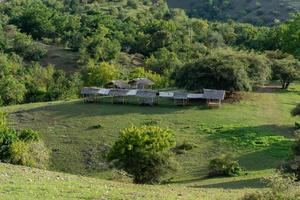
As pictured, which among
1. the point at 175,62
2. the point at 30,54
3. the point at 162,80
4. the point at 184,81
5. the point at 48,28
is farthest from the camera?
the point at 48,28

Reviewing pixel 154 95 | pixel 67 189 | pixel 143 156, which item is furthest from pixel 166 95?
pixel 67 189

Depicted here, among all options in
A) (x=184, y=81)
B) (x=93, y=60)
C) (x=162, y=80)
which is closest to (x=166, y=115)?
(x=184, y=81)

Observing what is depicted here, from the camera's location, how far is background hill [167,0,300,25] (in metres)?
151

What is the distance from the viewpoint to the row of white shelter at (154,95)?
5472cm

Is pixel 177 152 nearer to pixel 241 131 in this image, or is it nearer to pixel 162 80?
pixel 241 131

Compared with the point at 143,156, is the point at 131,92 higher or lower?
higher

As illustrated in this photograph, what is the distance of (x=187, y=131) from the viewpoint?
4788 cm

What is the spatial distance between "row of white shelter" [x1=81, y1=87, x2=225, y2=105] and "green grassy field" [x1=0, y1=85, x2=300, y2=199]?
1002mm

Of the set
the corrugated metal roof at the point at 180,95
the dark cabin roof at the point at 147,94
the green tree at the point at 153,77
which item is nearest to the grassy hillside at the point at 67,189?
the corrugated metal roof at the point at 180,95

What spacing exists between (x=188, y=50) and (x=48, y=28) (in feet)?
115

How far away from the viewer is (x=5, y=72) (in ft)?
260

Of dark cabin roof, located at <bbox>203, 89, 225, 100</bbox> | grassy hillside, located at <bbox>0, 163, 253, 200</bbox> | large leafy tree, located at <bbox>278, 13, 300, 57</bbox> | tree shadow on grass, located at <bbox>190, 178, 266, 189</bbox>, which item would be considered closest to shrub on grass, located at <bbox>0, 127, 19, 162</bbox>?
grassy hillside, located at <bbox>0, 163, 253, 200</bbox>

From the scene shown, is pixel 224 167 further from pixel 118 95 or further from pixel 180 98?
pixel 118 95

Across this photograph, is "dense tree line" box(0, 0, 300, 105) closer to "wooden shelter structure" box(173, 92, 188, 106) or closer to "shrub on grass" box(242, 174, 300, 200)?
"wooden shelter structure" box(173, 92, 188, 106)
